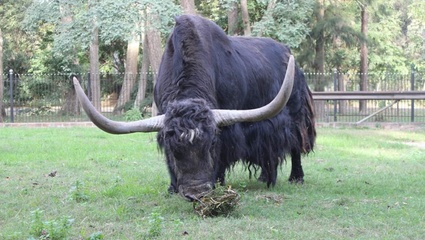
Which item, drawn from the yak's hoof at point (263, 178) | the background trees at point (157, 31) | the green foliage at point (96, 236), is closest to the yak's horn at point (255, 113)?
the green foliage at point (96, 236)

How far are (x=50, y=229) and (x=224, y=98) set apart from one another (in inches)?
106

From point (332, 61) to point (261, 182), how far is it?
20.5 meters

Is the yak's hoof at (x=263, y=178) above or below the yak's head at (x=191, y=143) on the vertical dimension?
below

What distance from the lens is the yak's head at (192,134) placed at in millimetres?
5578

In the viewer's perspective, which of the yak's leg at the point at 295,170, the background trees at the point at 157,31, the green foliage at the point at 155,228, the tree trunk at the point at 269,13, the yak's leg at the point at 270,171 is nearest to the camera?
the green foliage at the point at 155,228

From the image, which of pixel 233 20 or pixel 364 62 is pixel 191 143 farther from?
pixel 364 62

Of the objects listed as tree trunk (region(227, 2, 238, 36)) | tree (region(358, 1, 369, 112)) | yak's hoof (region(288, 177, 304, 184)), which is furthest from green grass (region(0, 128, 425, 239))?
tree trunk (region(227, 2, 238, 36))

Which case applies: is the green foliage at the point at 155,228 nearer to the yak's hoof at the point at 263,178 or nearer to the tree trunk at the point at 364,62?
the yak's hoof at the point at 263,178

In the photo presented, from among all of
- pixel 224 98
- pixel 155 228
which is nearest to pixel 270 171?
pixel 224 98

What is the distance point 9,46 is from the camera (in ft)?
108

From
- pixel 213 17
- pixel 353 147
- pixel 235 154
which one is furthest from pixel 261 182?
pixel 213 17

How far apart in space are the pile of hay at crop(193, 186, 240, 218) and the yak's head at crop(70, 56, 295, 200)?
0.08 meters

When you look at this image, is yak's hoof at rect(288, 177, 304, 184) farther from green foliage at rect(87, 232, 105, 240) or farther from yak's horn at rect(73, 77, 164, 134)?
green foliage at rect(87, 232, 105, 240)

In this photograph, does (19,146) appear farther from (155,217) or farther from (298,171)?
(155,217)
